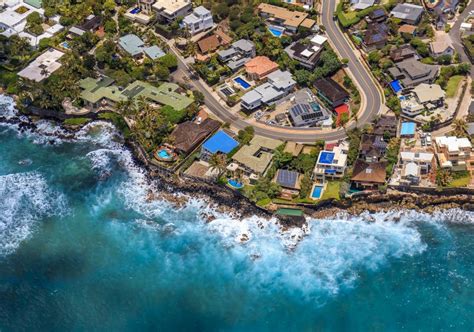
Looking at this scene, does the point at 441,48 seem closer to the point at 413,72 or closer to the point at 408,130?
the point at 413,72

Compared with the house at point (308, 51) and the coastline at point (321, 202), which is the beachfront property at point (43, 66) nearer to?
the coastline at point (321, 202)

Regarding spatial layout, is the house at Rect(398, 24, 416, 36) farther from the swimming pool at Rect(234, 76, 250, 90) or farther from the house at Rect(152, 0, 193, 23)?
the house at Rect(152, 0, 193, 23)

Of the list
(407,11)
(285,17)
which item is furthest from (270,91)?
(407,11)

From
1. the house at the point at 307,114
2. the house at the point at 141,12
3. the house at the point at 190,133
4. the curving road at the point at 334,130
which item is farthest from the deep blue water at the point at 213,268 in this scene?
the house at the point at 141,12

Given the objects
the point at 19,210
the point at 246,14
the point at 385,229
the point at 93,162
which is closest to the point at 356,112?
the point at 385,229

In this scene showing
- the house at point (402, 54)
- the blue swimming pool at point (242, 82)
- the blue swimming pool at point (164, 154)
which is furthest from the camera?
the house at point (402, 54)

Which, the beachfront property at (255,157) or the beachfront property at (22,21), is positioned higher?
the beachfront property at (255,157)
